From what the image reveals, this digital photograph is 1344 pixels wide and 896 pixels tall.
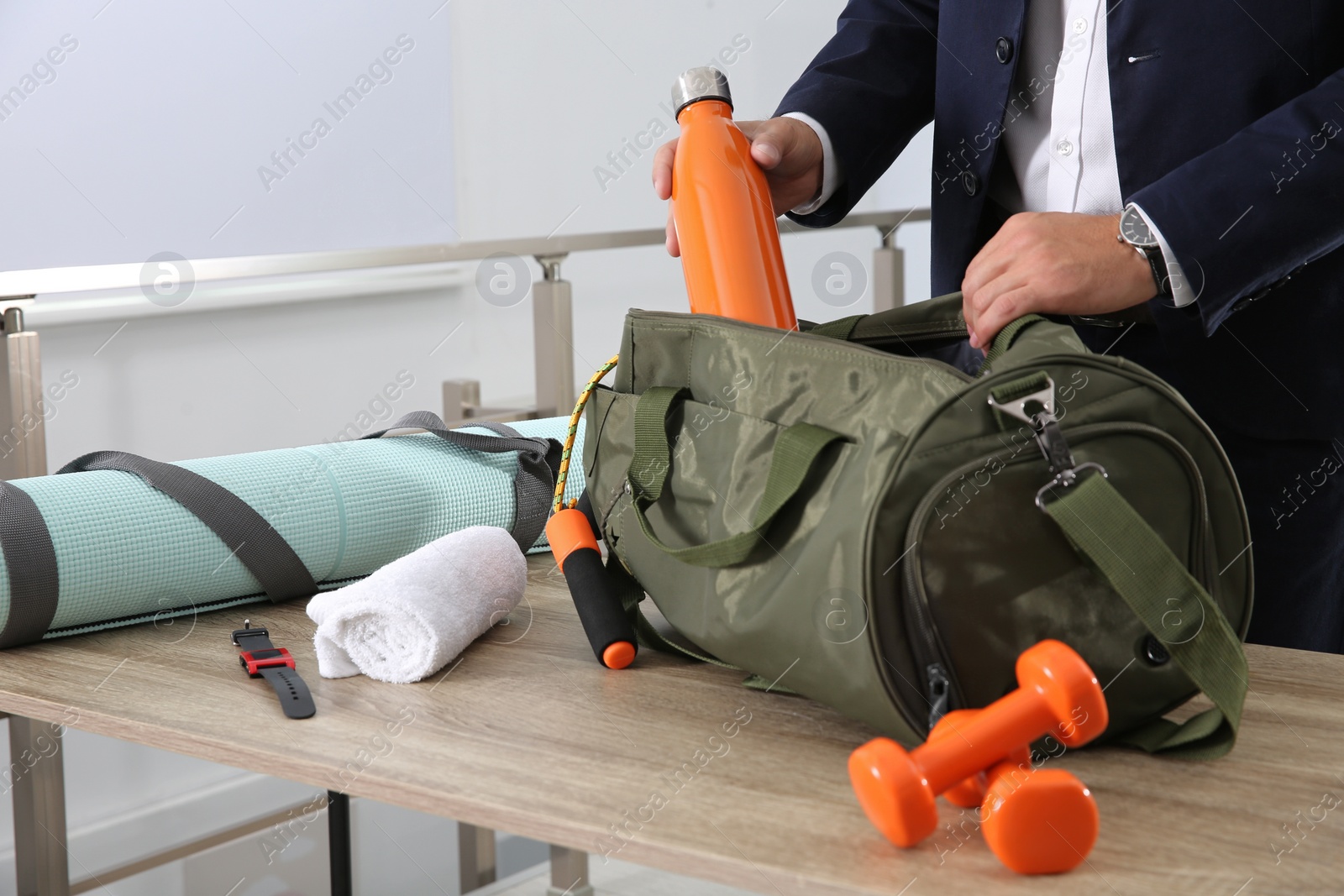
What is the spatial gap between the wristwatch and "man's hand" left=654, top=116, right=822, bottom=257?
29cm

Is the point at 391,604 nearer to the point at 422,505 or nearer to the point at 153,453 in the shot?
the point at 422,505

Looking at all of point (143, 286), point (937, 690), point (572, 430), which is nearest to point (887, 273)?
point (143, 286)

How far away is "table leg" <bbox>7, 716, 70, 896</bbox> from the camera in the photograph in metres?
1.08

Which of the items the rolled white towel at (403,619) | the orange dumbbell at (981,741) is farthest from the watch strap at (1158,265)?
the rolled white towel at (403,619)

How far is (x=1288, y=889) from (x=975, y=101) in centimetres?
74

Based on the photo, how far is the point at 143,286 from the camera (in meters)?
1.89

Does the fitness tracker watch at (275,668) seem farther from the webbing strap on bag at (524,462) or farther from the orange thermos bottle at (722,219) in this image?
the orange thermos bottle at (722,219)

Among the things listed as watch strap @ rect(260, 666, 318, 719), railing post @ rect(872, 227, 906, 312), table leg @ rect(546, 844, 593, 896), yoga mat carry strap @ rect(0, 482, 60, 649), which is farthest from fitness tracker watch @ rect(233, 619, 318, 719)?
railing post @ rect(872, 227, 906, 312)

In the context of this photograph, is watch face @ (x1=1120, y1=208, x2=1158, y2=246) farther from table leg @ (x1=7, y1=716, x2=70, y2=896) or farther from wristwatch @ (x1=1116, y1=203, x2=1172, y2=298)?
table leg @ (x1=7, y1=716, x2=70, y2=896)

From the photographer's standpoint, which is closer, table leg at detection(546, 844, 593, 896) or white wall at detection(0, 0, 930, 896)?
table leg at detection(546, 844, 593, 896)

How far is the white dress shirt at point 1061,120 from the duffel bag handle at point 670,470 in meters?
0.38

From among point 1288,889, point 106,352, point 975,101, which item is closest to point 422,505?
point 975,101

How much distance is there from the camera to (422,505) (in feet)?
3.37

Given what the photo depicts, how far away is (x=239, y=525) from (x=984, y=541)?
1.94 feet
